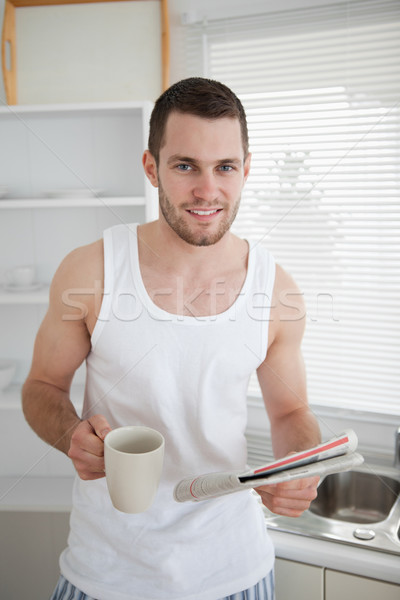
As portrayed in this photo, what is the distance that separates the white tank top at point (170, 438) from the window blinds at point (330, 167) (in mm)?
702

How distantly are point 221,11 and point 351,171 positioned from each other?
58 centimetres

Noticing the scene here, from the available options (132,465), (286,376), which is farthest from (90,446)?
(286,376)

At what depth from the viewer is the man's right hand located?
68 centimetres

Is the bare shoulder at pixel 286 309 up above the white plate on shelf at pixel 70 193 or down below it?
below

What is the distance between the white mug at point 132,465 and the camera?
63cm

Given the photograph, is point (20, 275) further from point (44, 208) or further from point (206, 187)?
point (206, 187)

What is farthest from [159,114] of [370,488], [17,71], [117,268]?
[370,488]

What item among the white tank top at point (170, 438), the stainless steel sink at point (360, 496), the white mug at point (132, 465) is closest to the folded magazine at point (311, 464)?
the white mug at point (132, 465)

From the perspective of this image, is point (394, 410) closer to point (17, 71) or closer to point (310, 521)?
point (310, 521)

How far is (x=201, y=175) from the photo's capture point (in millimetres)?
833

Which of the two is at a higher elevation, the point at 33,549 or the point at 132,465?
the point at 132,465

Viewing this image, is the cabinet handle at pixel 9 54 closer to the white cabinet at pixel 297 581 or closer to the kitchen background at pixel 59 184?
the kitchen background at pixel 59 184

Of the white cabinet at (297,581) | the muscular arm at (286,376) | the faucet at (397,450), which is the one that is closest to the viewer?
the muscular arm at (286,376)

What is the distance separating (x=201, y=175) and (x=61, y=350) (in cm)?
38
